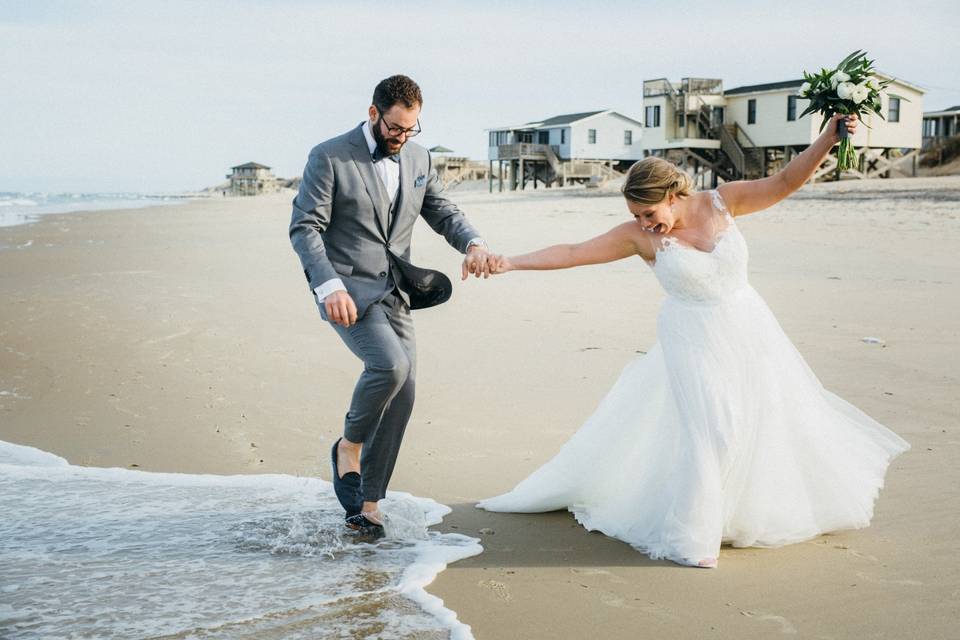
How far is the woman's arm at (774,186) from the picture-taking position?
4.62m

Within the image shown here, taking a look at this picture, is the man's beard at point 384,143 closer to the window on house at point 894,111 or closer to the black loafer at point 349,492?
the black loafer at point 349,492

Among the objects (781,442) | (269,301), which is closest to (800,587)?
(781,442)

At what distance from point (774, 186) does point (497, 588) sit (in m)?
2.37

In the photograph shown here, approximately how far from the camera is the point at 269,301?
12086mm

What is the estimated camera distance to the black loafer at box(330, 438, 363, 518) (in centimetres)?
482

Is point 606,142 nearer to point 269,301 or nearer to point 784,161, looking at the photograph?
point 784,161

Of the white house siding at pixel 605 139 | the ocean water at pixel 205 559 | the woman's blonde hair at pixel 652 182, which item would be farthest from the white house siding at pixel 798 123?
the ocean water at pixel 205 559

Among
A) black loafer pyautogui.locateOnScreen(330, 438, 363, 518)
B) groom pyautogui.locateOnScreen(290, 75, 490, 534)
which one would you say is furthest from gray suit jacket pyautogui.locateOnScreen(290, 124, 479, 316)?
black loafer pyautogui.locateOnScreen(330, 438, 363, 518)

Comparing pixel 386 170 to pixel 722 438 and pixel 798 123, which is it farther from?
pixel 798 123

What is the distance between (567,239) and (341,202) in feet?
51.4

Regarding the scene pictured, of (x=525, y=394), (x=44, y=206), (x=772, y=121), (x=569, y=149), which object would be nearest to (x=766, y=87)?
(x=772, y=121)

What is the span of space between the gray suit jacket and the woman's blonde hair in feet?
3.78

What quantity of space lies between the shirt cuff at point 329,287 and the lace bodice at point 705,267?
1556mm

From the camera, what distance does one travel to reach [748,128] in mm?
40500
